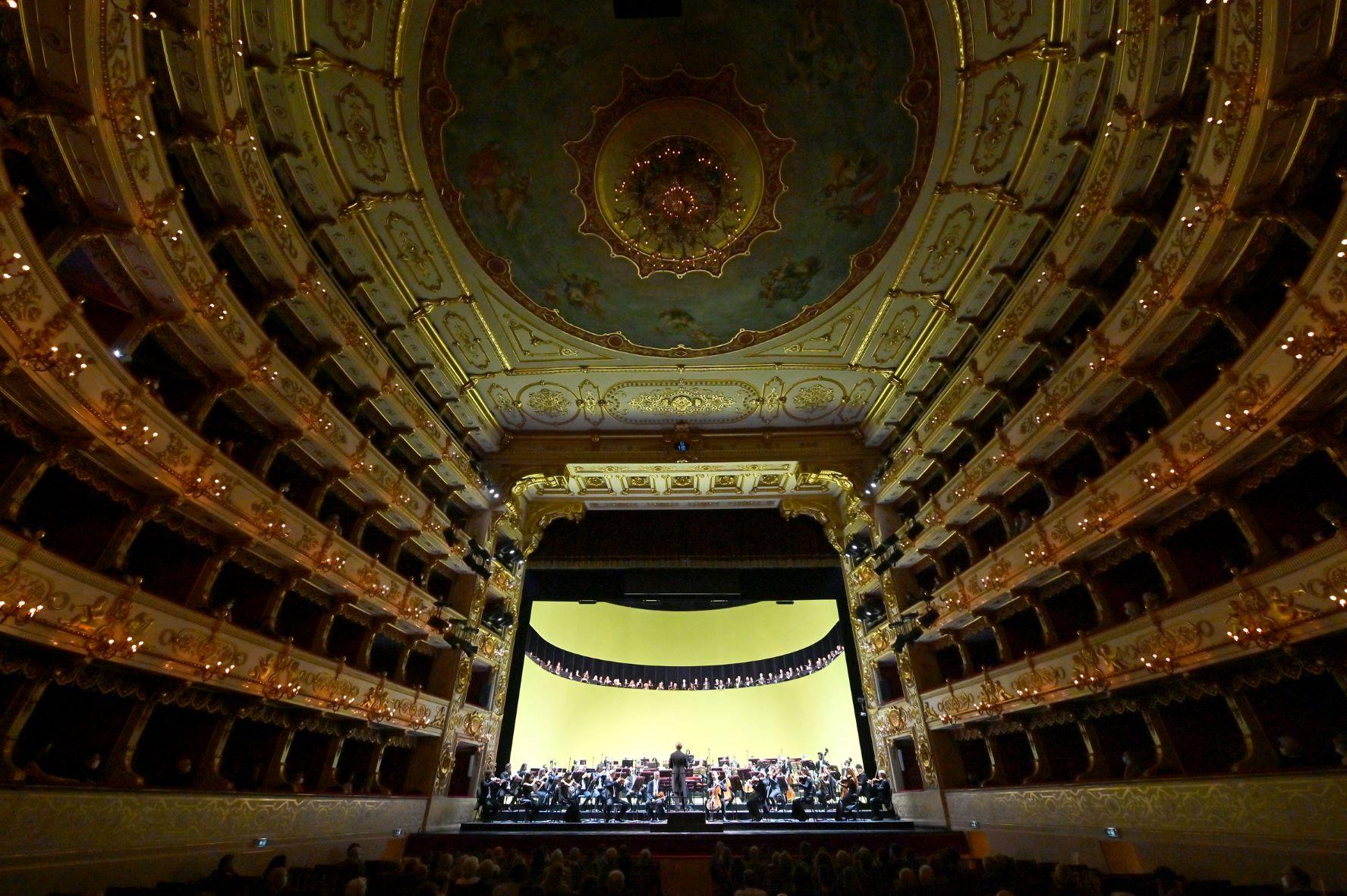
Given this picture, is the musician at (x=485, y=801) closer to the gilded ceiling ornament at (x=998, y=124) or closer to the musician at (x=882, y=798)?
the musician at (x=882, y=798)

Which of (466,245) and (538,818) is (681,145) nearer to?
(466,245)

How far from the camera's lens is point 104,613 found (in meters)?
7.41

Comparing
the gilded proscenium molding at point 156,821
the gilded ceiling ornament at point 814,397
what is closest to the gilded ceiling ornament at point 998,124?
the gilded ceiling ornament at point 814,397

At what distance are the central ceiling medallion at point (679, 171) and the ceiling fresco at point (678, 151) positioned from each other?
0.03 meters

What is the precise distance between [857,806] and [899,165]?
645 inches

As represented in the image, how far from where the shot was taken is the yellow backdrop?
25.7m

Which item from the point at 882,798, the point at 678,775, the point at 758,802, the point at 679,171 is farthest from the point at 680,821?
the point at 679,171

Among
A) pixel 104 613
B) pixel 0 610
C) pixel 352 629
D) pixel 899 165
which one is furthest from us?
pixel 352 629

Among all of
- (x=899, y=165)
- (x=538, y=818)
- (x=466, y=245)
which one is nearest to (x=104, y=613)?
(x=466, y=245)

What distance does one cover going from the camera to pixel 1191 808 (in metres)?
8.35

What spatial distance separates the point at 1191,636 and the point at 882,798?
34.0 feet

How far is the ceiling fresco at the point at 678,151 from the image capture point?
31.9ft

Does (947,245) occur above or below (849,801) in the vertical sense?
above

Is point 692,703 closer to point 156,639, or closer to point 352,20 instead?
point 156,639
